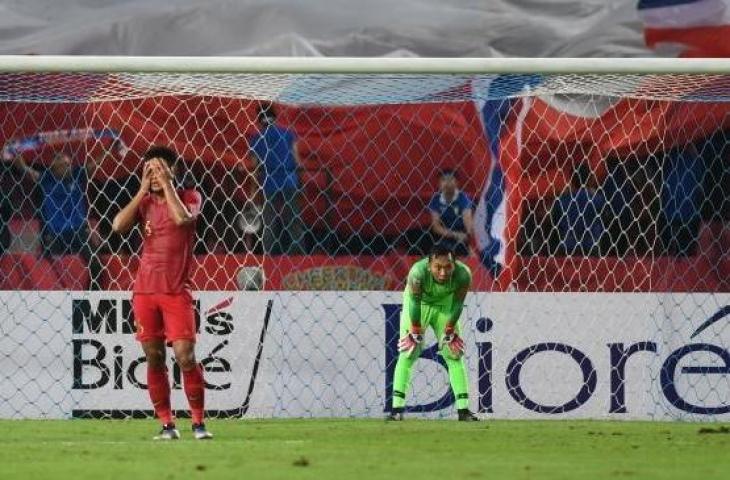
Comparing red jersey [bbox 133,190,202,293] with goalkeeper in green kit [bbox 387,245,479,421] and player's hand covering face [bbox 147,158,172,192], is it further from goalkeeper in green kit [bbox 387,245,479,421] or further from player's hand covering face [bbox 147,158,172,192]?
goalkeeper in green kit [bbox 387,245,479,421]

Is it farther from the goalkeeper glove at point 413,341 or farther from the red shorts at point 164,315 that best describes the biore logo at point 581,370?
the red shorts at point 164,315

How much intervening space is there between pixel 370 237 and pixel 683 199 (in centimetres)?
240

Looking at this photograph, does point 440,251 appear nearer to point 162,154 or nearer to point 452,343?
point 452,343

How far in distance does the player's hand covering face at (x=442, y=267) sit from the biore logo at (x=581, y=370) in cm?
71

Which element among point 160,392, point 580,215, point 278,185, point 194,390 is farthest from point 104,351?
point 580,215

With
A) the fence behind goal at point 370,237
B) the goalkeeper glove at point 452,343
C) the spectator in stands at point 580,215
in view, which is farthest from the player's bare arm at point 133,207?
the spectator in stands at point 580,215

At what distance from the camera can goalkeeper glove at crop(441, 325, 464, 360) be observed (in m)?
14.7

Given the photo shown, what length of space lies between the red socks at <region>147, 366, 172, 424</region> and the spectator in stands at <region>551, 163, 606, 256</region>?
13.7 ft

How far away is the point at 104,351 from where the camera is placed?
592 inches

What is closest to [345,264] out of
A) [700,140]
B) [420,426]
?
[420,426]

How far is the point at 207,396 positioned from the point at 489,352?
6.98ft

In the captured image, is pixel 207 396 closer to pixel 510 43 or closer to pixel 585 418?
pixel 585 418

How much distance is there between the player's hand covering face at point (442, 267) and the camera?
A: 14.8m

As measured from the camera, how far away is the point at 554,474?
10109 millimetres
